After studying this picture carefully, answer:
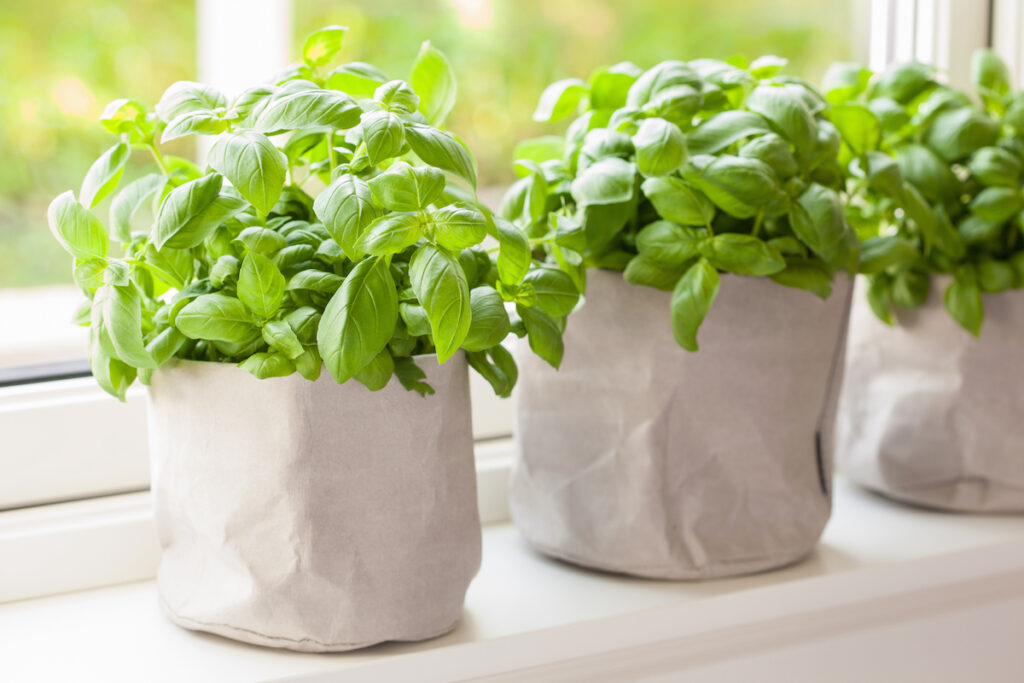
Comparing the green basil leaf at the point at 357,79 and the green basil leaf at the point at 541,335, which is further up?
the green basil leaf at the point at 357,79

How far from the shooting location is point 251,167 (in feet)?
1.76

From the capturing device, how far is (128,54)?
1.53m

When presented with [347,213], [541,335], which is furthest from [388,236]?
[541,335]

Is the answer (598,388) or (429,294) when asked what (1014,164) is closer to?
(598,388)

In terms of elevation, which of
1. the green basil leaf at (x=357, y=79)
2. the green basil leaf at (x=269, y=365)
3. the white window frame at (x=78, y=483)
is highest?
the green basil leaf at (x=357, y=79)

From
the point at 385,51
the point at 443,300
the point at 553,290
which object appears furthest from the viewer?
the point at 385,51

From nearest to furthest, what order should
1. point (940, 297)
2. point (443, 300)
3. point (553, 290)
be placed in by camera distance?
point (443, 300), point (553, 290), point (940, 297)

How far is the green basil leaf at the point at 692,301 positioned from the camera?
66cm

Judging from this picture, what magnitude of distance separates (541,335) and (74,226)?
272 mm

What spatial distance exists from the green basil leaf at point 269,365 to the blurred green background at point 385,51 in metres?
0.55

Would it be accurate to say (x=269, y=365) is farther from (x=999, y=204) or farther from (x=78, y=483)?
(x=999, y=204)

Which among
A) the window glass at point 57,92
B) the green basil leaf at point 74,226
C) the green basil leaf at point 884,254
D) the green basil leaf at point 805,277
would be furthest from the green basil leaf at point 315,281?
the window glass at point 57,92

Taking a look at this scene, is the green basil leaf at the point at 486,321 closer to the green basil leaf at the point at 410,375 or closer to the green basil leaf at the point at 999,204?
the green basil leaf at the point at 410,375

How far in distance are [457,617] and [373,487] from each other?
0.12m
